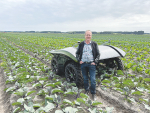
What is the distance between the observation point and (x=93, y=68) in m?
2.85

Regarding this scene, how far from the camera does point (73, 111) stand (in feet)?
7.13

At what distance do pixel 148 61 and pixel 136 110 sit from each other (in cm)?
486

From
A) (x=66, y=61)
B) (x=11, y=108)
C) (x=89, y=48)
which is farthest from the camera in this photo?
(x=66, y=61)

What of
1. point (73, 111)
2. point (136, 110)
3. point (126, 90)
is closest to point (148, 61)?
point (126, 90)

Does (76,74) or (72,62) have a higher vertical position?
(72,62)

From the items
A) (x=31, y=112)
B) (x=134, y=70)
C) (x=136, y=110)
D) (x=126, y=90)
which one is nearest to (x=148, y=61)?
(x=134, y=70)

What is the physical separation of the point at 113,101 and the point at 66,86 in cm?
139

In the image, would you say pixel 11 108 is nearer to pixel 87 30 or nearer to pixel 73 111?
pixel 73 111

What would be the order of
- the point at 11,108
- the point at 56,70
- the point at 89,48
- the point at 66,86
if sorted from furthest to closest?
the point at 56,70 < the point at 66,86 < the point at 89,48 < the point at 11,108

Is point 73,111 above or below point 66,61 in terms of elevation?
below

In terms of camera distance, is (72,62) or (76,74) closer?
(76,74)

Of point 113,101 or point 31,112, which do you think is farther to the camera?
point 113,101

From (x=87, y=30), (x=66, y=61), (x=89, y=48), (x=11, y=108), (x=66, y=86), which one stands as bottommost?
(x=11, y=108)

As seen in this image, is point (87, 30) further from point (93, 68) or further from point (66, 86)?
point (66, 86)
